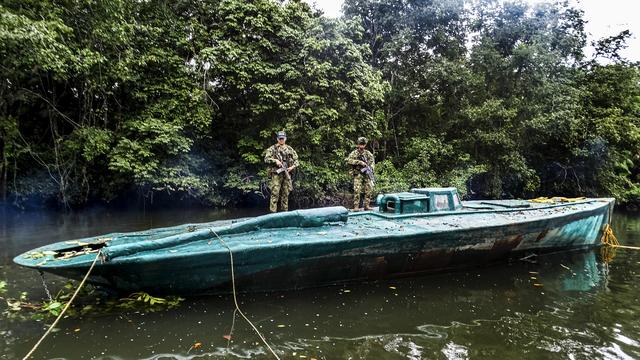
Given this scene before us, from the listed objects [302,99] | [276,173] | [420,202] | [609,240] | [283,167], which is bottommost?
[609,240]

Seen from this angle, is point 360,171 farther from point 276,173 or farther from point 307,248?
point 307,248

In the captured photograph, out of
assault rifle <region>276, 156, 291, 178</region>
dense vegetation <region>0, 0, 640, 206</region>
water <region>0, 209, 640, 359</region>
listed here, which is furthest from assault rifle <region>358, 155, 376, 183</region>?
dense vegetation <region>0, 0, 640, 206</region>

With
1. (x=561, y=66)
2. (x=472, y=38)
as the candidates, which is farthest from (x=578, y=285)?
(x=472, y=38)

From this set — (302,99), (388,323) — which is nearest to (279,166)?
(388,323)

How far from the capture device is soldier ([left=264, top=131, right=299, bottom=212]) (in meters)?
7.95

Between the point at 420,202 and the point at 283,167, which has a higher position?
the point at 283,167

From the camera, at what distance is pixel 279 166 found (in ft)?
26.2

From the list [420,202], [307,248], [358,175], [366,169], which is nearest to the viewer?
[307,248]

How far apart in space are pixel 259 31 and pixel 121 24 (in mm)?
4215

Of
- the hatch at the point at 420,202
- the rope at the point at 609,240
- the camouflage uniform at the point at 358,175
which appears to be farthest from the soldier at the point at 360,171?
the rope at the point at 609,240

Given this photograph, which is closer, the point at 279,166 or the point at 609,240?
the point at 279,166

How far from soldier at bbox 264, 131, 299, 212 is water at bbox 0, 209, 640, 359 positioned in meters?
3.26

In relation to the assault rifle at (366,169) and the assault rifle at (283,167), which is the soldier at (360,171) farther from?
the assault rifle at (283,167)

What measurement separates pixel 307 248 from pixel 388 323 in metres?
1.25
